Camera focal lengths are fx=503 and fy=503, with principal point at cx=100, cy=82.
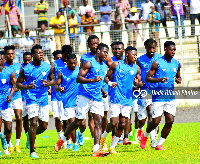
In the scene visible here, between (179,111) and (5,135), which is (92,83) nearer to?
(5,135)

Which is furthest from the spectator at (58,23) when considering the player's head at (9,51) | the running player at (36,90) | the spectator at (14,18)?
the running player at (36,90)

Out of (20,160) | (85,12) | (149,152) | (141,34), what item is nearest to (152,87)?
(149,152)

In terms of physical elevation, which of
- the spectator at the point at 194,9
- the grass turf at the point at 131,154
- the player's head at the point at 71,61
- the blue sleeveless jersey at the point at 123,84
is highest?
the spectator at the point at 194,9

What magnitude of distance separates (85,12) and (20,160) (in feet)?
42.2

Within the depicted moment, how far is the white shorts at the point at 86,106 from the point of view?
11448mm

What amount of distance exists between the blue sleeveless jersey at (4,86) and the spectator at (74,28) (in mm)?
9183

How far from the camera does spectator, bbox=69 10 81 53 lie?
22.3m

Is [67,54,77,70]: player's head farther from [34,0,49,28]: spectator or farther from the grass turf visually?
[34,0,49,28]: spectator

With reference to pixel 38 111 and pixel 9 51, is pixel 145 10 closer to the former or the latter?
pixel 9 51

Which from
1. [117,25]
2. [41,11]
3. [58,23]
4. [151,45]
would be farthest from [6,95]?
[41,11]

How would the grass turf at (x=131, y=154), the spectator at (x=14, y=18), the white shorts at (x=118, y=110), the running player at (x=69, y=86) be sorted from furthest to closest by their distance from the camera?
the spectator at (x=14, y=18), the running player at (x=69, y=86), the white shorts at (x=118, y=110), the grass turf at (x=131, y=154)

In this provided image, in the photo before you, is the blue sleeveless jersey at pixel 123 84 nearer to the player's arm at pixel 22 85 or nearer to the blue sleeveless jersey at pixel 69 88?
the blue sleeveless jersey at pixel 69 88

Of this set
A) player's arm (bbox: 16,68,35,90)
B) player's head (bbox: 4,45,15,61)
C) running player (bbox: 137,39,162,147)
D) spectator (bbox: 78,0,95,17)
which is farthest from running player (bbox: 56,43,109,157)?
spectator (bbox: 78,0,95,17)

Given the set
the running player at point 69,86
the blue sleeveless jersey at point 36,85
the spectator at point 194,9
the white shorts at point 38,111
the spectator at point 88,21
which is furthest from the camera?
the spectator at point 88,21
